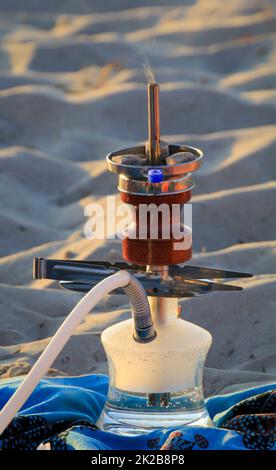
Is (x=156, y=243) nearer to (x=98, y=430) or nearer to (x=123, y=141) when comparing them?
(x=98, y=430)

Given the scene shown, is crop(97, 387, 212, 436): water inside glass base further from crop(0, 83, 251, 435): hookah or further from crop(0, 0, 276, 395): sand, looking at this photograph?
crop(0, 0, 276, 395): sand

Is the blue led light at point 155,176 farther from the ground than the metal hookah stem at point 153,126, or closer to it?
closer to it

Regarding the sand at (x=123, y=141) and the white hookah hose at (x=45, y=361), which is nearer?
the white hookah hose at (x=45, y=361)

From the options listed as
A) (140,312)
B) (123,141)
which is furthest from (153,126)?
(123,141)

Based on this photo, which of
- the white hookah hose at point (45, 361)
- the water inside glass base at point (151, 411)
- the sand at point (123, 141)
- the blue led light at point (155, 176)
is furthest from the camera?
the sand at point (123, 141)

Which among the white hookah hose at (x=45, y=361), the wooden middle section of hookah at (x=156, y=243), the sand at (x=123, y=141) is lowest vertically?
the white hookah hose at (x=45, y=361)

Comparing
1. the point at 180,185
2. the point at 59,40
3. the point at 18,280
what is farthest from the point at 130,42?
the point at 180,185

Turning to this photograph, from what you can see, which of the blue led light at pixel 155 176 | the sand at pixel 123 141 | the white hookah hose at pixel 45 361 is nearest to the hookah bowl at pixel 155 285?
the blue led light at pixel 155 176

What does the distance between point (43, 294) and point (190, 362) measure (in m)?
1.28

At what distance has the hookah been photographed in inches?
65.4

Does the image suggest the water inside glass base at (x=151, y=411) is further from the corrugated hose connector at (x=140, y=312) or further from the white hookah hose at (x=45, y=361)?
the white hookah hose at (x=45, y=361)

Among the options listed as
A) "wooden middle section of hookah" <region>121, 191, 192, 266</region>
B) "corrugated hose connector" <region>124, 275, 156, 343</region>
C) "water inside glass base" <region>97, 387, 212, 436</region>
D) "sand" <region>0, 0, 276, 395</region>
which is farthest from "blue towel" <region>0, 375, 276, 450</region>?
"sand" <region>0, 0, 276, 395</region>

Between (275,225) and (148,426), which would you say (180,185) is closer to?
(148,426)

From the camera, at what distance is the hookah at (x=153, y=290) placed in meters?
1.66
